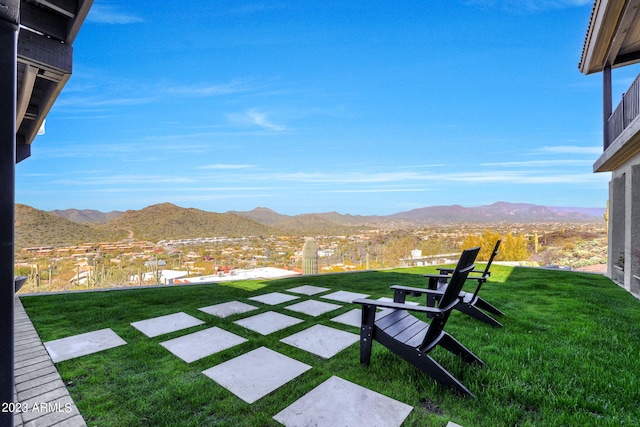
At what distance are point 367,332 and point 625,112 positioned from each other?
6778 mm

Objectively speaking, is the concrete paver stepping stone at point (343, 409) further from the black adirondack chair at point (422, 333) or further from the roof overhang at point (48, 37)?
the roof overhang at point (48, 37)

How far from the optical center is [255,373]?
2.37m

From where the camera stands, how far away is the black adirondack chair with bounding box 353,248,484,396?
2027 mm

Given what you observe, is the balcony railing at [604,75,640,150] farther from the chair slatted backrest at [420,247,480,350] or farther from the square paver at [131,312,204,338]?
the square paver at [131,312,204,338]

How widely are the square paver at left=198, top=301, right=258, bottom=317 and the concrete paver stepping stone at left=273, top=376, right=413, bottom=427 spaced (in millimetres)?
2127

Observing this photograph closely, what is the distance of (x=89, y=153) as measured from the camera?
19.5 meters

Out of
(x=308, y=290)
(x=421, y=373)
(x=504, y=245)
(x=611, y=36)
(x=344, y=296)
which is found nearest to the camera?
(x=421, y=373)

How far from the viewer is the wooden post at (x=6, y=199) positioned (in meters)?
0.80

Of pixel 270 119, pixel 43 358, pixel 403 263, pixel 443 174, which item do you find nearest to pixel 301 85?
pixel 270 119

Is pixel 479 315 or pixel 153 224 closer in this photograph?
pixel 479 315

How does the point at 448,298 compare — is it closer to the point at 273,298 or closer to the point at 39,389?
the point at 39,389

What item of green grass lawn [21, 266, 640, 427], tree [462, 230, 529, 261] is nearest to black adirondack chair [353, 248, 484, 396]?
green grass lawn [21, 266, 640, 427]

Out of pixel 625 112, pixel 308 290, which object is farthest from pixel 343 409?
pixel 625 112

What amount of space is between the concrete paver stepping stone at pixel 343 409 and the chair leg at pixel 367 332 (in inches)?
12.2
